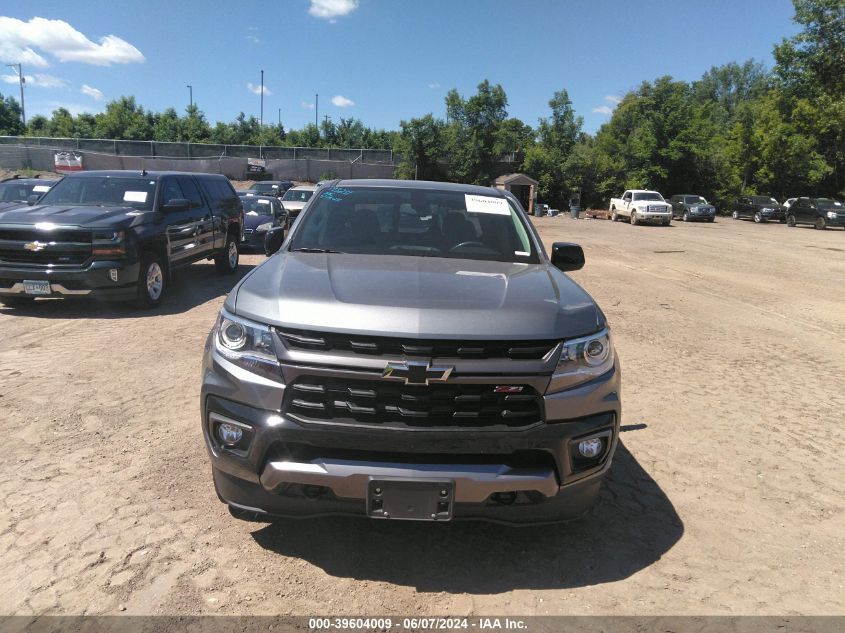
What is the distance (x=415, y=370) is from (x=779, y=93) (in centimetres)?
5664

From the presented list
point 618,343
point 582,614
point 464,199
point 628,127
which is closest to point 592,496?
point 582,614

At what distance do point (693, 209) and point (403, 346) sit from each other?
42559mm

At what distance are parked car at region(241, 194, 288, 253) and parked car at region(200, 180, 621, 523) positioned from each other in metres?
12.4

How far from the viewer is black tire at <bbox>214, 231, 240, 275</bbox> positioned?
464 inches

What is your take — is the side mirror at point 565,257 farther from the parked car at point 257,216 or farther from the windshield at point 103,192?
the parked car at point 257,216

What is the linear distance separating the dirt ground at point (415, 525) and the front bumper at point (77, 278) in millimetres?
1242

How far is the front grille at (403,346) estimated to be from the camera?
2613 mm

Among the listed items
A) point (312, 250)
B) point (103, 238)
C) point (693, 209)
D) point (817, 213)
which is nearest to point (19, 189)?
point (103, 238)

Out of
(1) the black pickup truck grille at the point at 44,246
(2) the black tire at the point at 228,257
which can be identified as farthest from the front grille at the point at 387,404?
(2) the black tire at the point at 228,257

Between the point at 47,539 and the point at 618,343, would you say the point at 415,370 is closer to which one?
the point at 47,539

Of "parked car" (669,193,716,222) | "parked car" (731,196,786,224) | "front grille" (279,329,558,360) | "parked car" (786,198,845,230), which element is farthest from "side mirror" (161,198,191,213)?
"parked car" (731,196,786,224)

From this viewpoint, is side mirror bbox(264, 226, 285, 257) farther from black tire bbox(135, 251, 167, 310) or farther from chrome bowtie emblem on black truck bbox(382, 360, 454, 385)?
black tire bbox(135, 251, 167, 310)

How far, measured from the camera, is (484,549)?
310cm

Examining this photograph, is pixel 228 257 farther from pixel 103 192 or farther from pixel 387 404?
pixel 387 404
